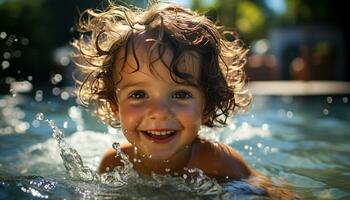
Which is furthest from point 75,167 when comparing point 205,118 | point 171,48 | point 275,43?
point 275,43

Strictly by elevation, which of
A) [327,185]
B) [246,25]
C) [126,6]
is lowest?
[327,185]

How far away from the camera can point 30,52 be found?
17484 mm

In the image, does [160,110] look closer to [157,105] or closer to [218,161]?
[157,105]

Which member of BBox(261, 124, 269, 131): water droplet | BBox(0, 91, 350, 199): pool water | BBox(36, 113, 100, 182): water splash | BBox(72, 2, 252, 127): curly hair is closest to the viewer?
BBox(0, 91, 350, 199): pool water

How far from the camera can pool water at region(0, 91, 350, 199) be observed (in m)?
2.55

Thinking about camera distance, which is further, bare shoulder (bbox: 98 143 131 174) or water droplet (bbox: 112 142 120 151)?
bare shoulder (bbox: 98 143 131 174)

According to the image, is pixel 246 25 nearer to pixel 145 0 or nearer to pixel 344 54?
pixel 344 54

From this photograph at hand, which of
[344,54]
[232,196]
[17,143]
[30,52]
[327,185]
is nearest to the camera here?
[232,196]

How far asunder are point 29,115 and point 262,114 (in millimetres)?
3157

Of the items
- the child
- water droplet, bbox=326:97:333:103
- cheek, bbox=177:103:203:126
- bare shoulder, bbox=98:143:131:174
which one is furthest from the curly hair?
water droplet, bbox=326:97:333:103

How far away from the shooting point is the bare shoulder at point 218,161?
117 inches

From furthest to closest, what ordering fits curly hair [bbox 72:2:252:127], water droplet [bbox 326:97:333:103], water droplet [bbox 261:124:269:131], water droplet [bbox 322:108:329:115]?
water droplet [bbox 326:97:333:103], water droplet [bbox 322:108:329:115], water droplet [bbox 261:124:269:131], curly hair [bbox 72:2:252:127]

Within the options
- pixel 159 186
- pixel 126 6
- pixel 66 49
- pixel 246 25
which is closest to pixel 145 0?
pixel 126 6

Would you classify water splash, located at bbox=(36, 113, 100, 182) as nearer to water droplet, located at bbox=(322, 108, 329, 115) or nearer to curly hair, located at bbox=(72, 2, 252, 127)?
curly hair, located at bbox=(72, 2, 252, 127)
